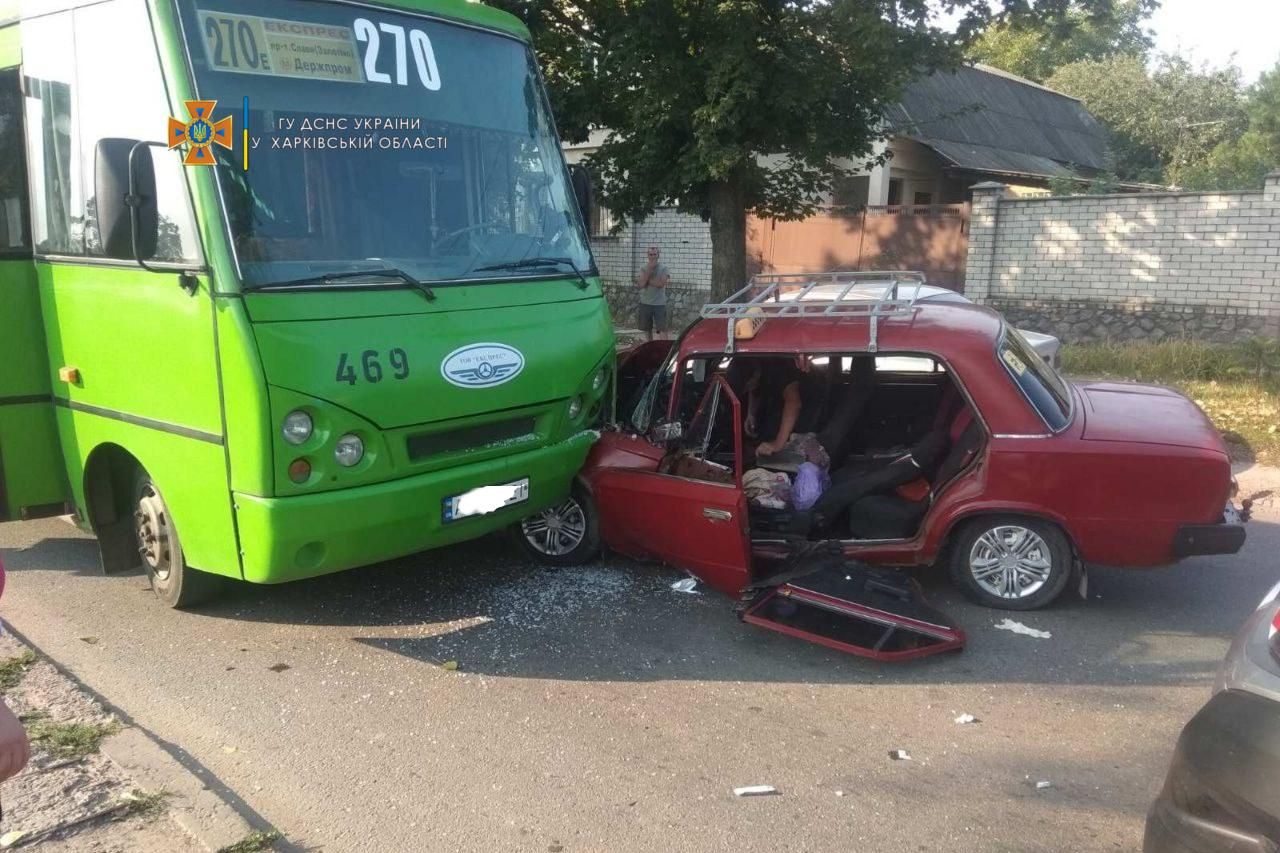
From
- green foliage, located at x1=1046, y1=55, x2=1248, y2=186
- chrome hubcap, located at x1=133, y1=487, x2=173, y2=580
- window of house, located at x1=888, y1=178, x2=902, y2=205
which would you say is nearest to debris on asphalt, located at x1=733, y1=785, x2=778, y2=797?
chrome hubcap, located at x1=133, y1=487, x2=173, y2=580

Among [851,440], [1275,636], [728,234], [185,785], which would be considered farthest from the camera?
[728,234]

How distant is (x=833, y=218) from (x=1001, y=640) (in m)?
13.4

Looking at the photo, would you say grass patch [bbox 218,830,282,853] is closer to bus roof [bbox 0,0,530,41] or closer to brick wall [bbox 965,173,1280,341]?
bus roof [bbox 0,0,530,41]

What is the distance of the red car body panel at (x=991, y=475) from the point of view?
481 cm

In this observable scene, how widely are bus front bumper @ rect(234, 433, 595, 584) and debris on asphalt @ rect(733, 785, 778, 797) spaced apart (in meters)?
1.91

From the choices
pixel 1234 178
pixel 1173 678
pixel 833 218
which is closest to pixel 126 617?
pixel 1173 678

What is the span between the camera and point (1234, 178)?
2312 cm

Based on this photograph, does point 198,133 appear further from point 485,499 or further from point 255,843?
point 255,843

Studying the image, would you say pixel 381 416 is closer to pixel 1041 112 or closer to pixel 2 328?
pixel 2 328

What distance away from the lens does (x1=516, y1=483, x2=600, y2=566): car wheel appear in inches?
226

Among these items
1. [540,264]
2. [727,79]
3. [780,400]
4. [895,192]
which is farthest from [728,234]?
[895,192]

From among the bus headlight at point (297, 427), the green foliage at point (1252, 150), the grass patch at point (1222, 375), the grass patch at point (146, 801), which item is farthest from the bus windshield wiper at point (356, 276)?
the green foliage at point (1252, 150)

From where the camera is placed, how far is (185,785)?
3.56 metres

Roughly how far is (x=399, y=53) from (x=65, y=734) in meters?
3.29
